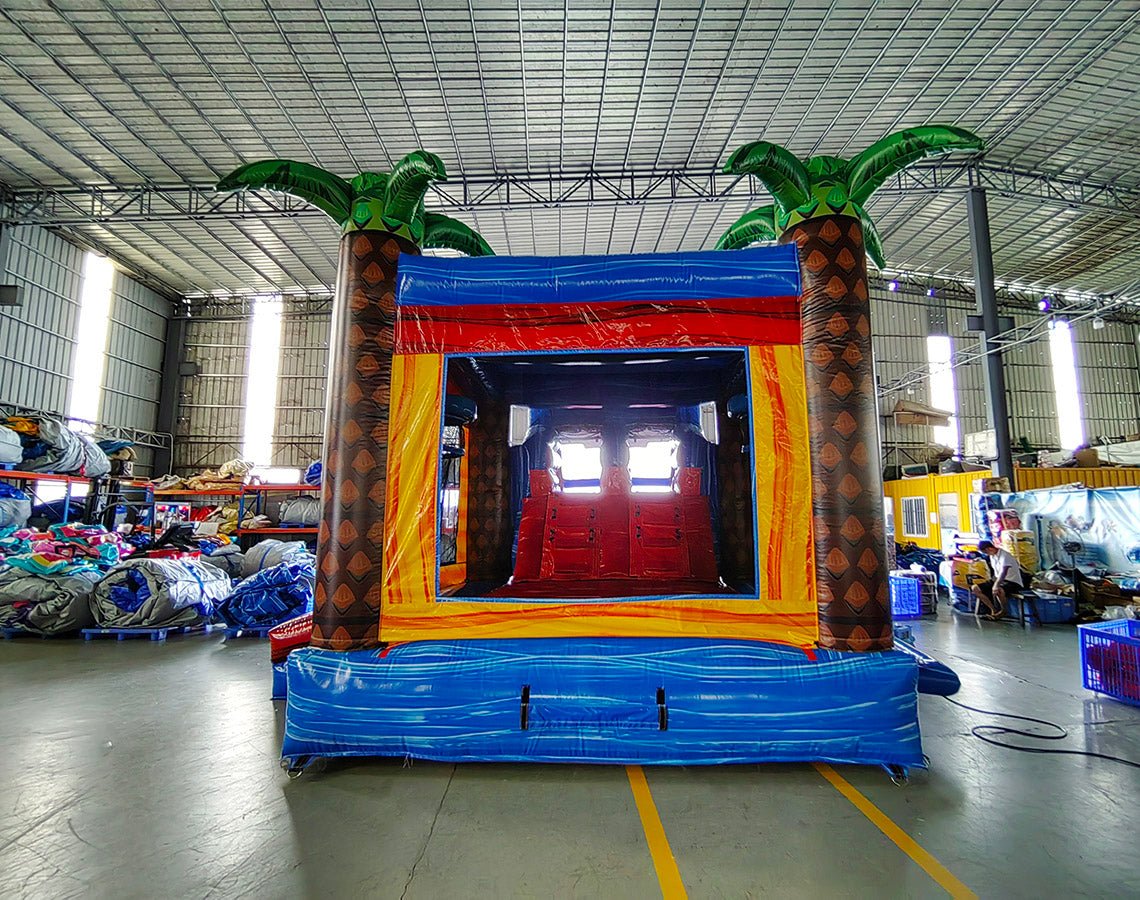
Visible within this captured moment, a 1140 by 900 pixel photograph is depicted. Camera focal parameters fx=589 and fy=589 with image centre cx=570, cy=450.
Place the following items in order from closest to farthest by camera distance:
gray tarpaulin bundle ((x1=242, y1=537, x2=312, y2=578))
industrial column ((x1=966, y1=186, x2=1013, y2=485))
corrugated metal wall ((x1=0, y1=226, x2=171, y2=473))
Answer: gray tarpaulin bundle ((x1=242, y1=537, x2=312, y2=578)), industrial column ((x1=966, y1=186, x2=1013, y2=485)), corrugated metal wall ((x1=0, y1=226, x2=171, y2=473))

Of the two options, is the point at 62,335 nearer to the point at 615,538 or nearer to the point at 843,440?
the point at 615,538

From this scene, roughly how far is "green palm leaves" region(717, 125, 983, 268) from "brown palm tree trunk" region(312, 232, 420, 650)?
255 cm

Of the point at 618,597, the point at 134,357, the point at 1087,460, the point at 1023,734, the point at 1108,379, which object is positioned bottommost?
the point at 1023,734

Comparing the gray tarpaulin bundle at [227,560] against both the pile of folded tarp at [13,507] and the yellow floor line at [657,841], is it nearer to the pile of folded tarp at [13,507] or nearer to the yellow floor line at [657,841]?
the pile of folded tarp at [13,507]

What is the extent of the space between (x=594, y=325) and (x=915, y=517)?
17422mm

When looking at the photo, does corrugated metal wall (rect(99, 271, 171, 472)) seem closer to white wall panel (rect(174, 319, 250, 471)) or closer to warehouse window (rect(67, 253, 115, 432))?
warehouse window (rect(67, 253, 115, 432))

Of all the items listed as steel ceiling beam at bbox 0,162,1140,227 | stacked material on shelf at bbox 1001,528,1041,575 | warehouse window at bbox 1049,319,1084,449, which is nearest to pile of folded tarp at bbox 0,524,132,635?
steel ceiling beam at bbox 0,162,1140,227

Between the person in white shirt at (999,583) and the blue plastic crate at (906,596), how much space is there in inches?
37.7

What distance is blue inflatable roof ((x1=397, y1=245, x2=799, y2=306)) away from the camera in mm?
4004

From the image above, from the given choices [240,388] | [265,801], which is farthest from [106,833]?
[240,388]

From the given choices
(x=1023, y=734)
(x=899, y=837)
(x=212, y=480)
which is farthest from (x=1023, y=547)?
(x=212, y=480)

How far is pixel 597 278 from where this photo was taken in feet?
13.4

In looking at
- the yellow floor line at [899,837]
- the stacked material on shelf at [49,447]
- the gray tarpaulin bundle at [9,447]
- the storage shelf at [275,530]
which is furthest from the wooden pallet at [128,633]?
the yellow floor line at [899,837]

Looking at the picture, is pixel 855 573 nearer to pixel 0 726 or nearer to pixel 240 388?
pixel 0 726
